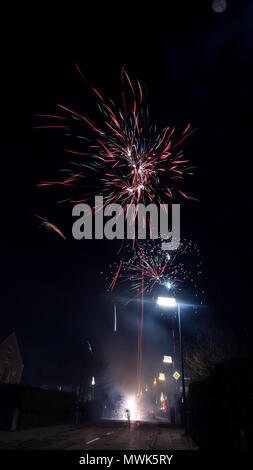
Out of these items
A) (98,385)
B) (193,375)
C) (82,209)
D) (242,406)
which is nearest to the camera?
(242,406)

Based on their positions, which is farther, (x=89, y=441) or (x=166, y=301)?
(x=166, y=301)

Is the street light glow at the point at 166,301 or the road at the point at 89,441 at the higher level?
the street light glow at the point at 166,301

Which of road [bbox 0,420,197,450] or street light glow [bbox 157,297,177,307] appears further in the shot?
street light glow [bbox 157,297,177,307]

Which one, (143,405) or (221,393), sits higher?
(221,393)

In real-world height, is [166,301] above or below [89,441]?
above

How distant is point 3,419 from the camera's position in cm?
1975

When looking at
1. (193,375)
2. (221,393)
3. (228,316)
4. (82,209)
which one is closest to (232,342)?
(228,316)

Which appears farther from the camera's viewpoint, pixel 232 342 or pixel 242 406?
pixel 232 342

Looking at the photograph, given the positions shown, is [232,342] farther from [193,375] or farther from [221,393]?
[193,375]

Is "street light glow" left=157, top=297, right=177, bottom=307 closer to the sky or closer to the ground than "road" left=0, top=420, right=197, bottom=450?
closer to the sky

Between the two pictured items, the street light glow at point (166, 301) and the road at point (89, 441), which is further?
the street light glow at point (166, 301)

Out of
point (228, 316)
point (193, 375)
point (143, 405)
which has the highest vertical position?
point (228, 316)
